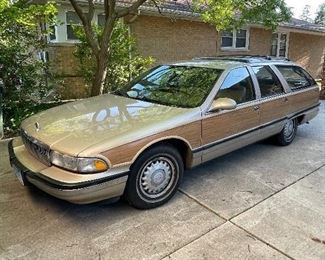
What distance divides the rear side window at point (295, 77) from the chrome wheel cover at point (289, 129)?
58cm

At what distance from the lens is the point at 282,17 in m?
7.70

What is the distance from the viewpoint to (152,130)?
10.5 feet

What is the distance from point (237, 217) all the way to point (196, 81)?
174 centimetres

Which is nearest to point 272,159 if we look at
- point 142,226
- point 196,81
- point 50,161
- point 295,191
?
point 295,191

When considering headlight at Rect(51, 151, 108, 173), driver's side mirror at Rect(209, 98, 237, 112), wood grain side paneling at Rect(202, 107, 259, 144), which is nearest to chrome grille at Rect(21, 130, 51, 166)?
headlight at Rect(51, 151, 108, 173)

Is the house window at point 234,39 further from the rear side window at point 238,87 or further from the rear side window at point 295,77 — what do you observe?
the rear side window at point 238,87

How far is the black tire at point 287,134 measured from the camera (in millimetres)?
5218

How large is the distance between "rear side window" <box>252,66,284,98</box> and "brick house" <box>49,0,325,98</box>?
460 cm

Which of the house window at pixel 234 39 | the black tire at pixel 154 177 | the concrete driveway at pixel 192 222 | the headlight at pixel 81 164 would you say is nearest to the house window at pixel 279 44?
the house window at pixel 234 39

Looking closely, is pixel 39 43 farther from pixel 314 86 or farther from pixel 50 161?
pixel 314 86

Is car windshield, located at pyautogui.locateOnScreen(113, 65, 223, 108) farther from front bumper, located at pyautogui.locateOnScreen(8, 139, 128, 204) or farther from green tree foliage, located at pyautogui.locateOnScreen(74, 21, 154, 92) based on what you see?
green tree foliage, located at pyautogui.locateOnScreen(74, 21, 154, 92)

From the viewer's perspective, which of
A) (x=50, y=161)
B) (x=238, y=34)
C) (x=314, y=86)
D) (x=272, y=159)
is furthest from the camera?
(x=238, y=34)

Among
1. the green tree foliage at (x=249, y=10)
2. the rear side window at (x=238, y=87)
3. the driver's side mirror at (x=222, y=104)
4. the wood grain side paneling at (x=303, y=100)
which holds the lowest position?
the wood grain side paneling at (x=303, y=100)

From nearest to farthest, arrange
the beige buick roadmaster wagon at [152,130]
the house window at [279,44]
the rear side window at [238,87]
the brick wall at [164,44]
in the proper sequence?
1. the beige buick roadmaster wagon at [152,130]
2. the rear side window at [238,87]
3. the brick wall at [164,44]
4. the house window at [279,44]
